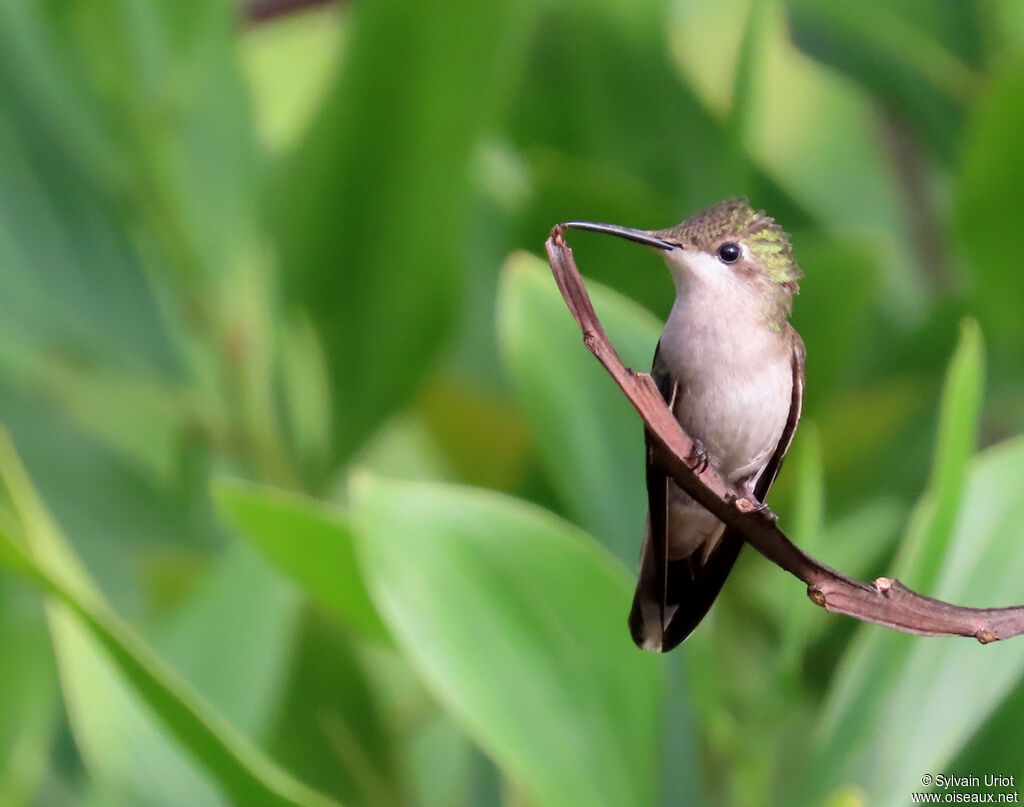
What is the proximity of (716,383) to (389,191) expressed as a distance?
69 cm

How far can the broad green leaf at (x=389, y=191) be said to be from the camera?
1.29 meters

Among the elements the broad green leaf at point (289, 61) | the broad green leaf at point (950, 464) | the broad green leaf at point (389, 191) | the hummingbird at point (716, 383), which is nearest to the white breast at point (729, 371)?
the hummingbird at point (716, 383)

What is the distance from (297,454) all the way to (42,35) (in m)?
0.54

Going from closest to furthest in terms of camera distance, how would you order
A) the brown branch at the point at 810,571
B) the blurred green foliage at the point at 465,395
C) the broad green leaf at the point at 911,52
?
1. the brown branch at the point at 810,571
2. the blurred green foliage at the point at 465,395
3. the broad green leaf at the point at 911,52

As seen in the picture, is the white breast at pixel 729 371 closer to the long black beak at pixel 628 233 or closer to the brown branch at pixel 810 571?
the long black beak at pixel 628 233

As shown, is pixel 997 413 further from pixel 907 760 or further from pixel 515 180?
pixel 907 760

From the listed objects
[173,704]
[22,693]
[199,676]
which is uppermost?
[173,704]

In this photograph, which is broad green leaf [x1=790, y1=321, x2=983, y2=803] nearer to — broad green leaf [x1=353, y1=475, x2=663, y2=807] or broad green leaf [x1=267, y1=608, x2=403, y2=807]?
broad green leaf [x1=353, y1=475, x2=663, y2=807]

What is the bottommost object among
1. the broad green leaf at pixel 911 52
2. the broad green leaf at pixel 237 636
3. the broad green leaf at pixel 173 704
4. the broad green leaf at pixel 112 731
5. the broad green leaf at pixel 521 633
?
the broad green leaf at pixel 237 636

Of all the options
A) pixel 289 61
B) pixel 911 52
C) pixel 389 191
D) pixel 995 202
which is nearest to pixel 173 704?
pixel 389 191

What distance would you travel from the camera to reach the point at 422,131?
52.4 inches

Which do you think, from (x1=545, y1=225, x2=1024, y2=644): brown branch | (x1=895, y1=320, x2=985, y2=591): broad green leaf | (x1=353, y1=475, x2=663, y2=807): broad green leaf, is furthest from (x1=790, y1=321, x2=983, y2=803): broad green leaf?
(x1=545, y1=225, x2=1024, y2=644): brown branch

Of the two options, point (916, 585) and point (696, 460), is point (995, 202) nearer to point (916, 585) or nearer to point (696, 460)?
point (916, 585)

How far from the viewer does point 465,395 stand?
155 centimetres
